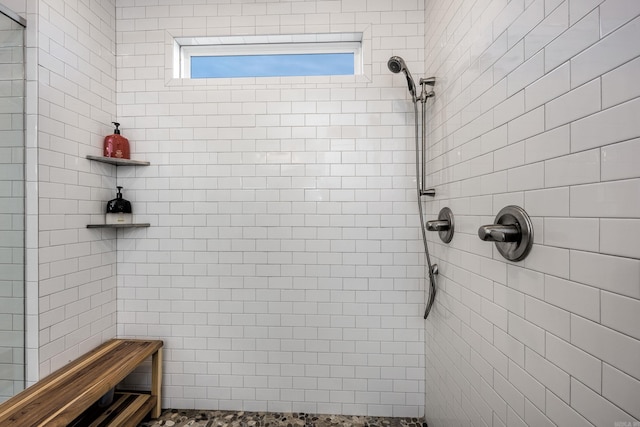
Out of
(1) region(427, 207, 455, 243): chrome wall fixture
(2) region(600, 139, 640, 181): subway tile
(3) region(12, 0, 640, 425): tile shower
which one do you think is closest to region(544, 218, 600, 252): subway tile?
(2) region(600, 139, 640, 181): subway tile

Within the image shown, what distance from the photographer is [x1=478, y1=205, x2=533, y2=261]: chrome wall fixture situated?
2.64ft

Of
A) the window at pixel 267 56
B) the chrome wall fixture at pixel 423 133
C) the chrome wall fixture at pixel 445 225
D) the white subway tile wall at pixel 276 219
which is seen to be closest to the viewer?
the chrome wall fixture at pixel 445 225

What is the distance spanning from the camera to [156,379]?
1754mm

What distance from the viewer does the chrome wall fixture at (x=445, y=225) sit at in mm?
1317

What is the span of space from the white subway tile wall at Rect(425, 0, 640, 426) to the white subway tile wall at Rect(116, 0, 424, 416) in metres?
0.51

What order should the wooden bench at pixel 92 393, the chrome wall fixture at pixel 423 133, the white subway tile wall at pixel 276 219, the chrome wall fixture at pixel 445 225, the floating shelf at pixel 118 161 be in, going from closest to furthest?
the wooden bench at pixel 92 393 → the chrome wall fixture at pixel 445 225 → the chrome wall fixture at pixel 423 133 → the floating shelf at pixel 118 161 → the white subway tile wall at pixel 276 219

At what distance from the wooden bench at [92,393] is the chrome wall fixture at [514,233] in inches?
70.3

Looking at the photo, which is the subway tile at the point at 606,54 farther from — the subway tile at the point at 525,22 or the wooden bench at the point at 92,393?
the wooden bench at the point at 92,393

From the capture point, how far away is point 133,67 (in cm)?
183

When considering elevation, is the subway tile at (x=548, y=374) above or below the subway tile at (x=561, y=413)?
above

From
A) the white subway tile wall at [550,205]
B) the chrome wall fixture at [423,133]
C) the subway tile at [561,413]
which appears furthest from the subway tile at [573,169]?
the chrome wall fixture at [423,133]

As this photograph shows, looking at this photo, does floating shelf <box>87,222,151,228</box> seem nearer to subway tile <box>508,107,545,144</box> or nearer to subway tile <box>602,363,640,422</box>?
subway tile <box>508,107,545,144</box>

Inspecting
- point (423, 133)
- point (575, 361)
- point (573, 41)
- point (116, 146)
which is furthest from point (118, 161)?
point (575, 361)

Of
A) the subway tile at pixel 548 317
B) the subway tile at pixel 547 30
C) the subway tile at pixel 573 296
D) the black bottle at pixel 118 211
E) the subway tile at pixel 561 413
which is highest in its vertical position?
the subway tile at pixel 547 30
